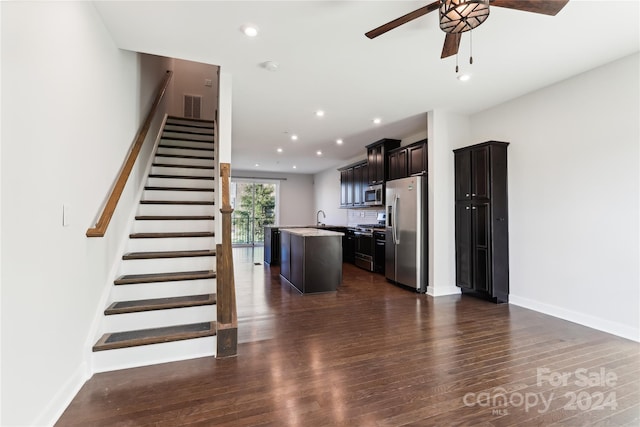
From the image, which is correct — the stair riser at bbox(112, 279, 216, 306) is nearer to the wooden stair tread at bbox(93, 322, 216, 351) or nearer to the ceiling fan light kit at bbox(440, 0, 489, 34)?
the wooden stair tread at bbox(93, 322, 216, 351)

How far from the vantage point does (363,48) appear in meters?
2.78

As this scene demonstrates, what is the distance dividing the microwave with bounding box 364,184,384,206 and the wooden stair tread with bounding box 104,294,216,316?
4198 millimetres

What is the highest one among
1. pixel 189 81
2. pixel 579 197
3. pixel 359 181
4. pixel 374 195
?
pixel 189 81

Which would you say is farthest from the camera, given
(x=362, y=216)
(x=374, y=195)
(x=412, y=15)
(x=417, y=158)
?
(x=362, y=216)

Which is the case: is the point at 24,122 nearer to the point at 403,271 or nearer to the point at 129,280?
the point at 129,280

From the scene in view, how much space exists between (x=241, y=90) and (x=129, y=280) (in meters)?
2.51

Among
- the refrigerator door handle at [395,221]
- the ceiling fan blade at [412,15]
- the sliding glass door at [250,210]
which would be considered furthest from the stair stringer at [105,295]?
the sliding glass door at [250,210]

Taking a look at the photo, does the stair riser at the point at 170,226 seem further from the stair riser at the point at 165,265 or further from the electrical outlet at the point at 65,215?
the electrical outlet at the point at 65,215

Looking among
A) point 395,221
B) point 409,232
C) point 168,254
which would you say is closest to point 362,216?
point 395,221

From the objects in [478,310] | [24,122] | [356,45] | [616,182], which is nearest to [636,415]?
[478,310]

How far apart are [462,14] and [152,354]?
3.09m

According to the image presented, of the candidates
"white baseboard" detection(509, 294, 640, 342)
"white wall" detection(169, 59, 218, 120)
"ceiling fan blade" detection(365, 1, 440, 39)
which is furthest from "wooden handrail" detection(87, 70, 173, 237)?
"white baseboard" detection(509, 294, 640, 342)

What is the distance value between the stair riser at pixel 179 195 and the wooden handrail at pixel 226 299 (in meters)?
1.65

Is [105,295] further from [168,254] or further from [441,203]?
[441,203]
